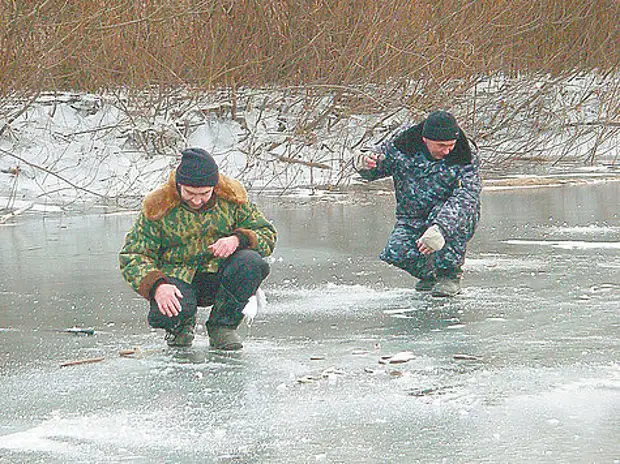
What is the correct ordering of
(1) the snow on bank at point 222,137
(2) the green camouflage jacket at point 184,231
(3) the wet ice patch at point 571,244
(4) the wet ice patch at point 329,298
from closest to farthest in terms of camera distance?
(2) the green camouflage jacket at point 184,231, (4) the wet ice patch at point 329,298, (3) the wet ice patch at point 571,244, (1) the snow on bank at point 222,137

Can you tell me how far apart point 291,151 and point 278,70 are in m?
1.28

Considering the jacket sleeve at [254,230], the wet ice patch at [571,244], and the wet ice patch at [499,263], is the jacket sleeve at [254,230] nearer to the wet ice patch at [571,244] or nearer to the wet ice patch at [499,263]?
the wet ice patch at [499,263]

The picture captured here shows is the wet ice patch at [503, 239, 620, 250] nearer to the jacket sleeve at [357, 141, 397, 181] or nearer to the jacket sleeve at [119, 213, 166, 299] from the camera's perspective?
the jacket sleeve at [357, 141, 397, 181]

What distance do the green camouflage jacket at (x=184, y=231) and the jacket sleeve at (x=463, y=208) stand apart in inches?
74.4

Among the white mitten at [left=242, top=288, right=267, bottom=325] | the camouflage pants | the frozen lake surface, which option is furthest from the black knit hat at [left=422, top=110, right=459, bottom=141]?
the white mitten at [left=242, top=288, right=267, bottom=325]

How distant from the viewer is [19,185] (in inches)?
637

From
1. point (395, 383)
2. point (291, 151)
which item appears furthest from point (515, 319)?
point (291, 151)

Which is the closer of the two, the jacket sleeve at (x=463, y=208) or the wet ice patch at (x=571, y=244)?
the jacket sleeve at (x=463, y=208)

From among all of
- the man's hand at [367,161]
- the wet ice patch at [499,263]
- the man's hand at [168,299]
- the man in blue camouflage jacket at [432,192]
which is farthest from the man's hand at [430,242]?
the man's hand at [168,299]

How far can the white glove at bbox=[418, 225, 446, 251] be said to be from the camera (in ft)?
27.7

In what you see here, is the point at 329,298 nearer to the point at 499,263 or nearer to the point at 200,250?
the point at 200,250

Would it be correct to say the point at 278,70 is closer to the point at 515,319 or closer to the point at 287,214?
the point at 287,214

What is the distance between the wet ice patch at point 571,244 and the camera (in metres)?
10.8

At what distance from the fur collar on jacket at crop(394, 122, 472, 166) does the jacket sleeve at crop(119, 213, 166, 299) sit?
2.56 meters
